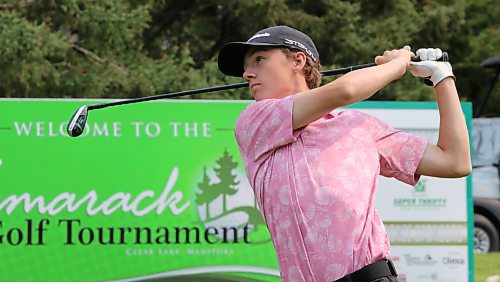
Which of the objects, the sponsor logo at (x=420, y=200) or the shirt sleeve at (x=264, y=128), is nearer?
the shirt sleeve at (x=264, y=128)

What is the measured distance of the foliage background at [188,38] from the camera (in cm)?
1289

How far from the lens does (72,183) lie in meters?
6.41

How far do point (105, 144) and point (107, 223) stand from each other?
1.59 feet

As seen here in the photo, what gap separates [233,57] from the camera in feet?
10.3

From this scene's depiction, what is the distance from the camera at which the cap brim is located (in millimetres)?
3031

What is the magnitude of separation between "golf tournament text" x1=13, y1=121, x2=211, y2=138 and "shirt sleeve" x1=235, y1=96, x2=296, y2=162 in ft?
11.6

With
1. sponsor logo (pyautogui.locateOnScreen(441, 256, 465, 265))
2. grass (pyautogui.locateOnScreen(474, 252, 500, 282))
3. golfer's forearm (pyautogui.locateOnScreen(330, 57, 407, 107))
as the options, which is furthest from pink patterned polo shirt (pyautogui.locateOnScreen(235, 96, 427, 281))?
grass (pyautogui.locateOnScreen(474, 252, 500, 282))

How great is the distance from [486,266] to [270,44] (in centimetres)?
675

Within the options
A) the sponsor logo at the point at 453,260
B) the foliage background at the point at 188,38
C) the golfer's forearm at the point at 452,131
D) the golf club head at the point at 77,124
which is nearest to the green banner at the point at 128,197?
the sponsor logo at the point at 453,260

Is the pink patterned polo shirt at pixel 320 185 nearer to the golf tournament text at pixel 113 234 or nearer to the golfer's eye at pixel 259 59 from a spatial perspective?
the golfer's eye at pixel 259 59

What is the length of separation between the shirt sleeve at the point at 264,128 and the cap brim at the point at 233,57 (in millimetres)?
194

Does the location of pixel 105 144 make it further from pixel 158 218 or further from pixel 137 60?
pixel 137 60

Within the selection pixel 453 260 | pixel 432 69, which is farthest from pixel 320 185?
pixel 453 260

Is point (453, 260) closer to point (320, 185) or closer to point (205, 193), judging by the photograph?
point (205, 193)
